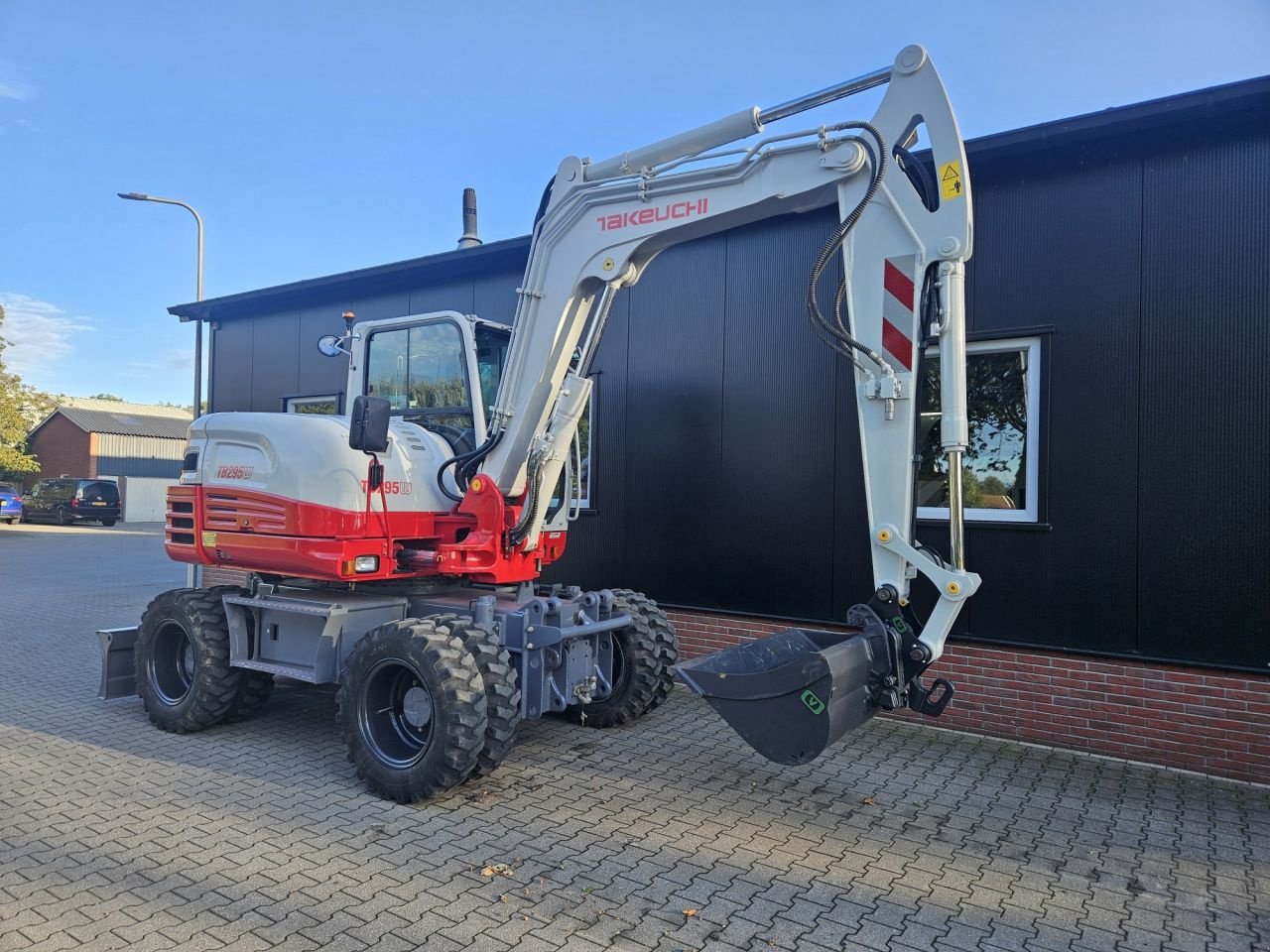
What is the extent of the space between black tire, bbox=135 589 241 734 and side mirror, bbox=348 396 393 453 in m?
2.18

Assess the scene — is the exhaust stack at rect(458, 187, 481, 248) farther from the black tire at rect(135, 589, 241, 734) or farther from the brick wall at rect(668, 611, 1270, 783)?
the brick wall at rect(668, 611, 1270, 783)

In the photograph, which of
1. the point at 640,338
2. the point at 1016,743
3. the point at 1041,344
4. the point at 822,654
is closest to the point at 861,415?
the point at 822,654

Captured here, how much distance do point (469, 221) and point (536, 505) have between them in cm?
646

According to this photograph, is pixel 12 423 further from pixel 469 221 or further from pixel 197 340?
pixel 469 221

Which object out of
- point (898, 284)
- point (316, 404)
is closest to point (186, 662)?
point (316, 404)

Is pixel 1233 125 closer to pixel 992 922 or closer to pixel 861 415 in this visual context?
pixel 861 415

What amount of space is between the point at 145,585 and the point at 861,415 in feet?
48.4

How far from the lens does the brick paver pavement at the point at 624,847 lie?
356 centimetres

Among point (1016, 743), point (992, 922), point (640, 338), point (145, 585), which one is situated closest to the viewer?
point (992, 922)

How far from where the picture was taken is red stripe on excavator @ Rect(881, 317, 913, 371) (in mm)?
4275

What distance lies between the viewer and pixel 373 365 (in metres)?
6.61

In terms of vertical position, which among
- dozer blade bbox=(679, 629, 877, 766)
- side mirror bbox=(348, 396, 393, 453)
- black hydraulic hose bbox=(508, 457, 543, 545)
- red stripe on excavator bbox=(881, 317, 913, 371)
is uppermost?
red stripe on excavator bbox=(881, 317, 913, 371)

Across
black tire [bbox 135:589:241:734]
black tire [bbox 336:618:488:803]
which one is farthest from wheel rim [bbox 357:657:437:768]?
black tire [bbox 135:589:241:734]

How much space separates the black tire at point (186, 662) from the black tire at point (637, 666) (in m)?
2.70
